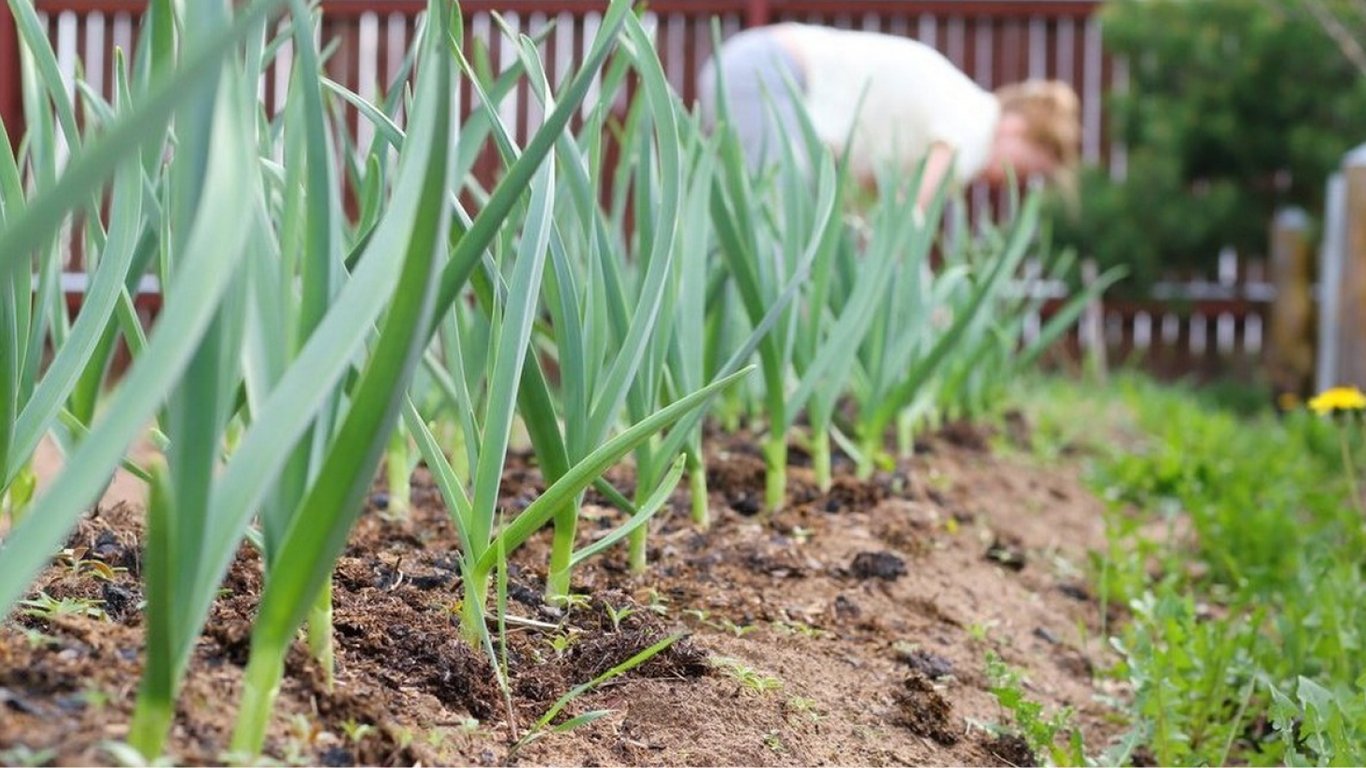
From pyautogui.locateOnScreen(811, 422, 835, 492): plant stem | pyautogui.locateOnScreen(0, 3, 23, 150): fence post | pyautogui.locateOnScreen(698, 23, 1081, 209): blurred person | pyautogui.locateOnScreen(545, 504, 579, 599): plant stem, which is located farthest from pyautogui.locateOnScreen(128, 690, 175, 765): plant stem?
pyautogui.locateOnScreen(0, 3, 23, 150): fence post

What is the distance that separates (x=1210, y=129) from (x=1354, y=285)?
7.50 feet

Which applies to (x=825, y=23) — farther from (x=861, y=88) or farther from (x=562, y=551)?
(x=562, y=551)

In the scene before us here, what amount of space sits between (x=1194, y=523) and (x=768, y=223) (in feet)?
2.54

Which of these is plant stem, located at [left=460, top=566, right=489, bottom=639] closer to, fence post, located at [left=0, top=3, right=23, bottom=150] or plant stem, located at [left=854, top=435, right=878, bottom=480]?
plant stem, located at [left=854, top=435, right=878, bottom=480]

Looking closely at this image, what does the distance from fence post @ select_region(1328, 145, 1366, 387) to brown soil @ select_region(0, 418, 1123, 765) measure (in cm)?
241

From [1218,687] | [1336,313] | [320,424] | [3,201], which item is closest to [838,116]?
[1336,313]

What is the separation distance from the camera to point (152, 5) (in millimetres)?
878

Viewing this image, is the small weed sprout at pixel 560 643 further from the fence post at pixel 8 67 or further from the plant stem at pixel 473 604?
the fence post at pixel 8 67

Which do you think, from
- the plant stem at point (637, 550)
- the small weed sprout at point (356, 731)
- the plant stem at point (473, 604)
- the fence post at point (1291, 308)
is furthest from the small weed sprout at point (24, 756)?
the fence post at point (1291, 308)

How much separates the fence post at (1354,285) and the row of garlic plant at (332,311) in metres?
2.58

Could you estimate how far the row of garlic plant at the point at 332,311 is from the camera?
0.59m

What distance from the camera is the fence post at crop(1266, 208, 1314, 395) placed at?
19.0ft

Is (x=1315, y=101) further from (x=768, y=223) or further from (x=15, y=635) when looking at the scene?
(x=15, y=635)

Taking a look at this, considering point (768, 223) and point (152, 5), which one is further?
point (768, 223)
